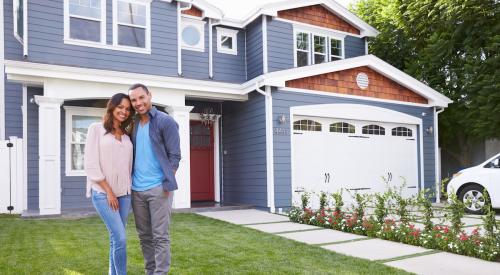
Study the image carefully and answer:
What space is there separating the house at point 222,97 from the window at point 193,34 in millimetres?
28

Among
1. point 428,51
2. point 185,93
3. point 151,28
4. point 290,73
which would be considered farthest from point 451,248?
point 428,51

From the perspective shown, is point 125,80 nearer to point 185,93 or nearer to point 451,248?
point 185,93

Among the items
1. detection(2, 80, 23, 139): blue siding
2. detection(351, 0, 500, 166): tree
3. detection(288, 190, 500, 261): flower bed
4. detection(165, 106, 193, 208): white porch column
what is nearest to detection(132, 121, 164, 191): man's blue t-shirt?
detection(288, 190, 500, 261): flower bed

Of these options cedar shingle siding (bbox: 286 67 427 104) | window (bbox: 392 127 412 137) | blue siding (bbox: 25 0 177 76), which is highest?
blue siding (bbox: 25 0 177 76)

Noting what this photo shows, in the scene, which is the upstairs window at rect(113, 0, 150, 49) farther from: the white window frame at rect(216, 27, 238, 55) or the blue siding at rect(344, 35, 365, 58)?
the blue siding at rect(344, 35, 365, 58)

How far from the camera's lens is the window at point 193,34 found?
1190 centimetres

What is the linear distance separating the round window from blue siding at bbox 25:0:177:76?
0.78m

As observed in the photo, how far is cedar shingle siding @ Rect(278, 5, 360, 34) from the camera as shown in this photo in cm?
1269

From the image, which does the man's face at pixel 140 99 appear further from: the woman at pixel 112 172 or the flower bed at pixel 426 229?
the flower bed at pixel 426 229

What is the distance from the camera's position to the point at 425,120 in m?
12.8

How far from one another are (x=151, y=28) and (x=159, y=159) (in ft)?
26.7

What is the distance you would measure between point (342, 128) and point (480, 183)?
3431 mm

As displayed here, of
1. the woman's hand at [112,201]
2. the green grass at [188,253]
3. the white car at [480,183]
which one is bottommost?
the green grass at [188,253]

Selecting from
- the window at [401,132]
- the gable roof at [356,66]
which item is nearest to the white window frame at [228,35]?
the gable roof at [356,66]
